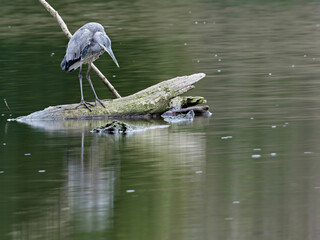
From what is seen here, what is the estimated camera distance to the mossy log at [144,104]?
16328 mm

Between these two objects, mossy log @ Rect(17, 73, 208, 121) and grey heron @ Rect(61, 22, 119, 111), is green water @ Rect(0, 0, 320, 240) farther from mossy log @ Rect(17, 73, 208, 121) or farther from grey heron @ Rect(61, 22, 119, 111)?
grey heron @ Rect(61, 22, 119, 111)

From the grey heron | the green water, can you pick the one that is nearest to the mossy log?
the green water

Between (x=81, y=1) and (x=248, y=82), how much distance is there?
2950 cm

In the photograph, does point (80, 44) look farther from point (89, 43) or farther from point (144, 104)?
point (144, 104)

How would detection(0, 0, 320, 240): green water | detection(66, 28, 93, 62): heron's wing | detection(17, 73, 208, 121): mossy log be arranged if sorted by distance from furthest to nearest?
1. detection(17, 73, 208, 121): mossy log
2. detection(66, 28, 93, 62): heron's wing
3. detection(0, 0, 320, 240): green water

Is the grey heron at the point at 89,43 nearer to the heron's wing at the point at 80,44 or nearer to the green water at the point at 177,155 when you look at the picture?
the heron's wing at the point at 80,44

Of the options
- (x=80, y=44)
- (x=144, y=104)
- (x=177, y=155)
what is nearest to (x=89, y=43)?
(x=80, y=44)

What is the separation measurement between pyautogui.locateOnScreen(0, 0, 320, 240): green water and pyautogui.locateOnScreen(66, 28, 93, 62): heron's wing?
1193 mm

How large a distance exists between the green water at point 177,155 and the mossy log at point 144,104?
314 millimetres

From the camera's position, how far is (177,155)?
41.7 ft

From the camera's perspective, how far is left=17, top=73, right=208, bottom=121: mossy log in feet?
53.6

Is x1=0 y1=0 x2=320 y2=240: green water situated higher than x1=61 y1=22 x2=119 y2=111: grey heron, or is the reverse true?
x1=61 y1=22 x2=119 y2=111: grey heron

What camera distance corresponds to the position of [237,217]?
915 centimetres

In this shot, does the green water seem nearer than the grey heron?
Yes
